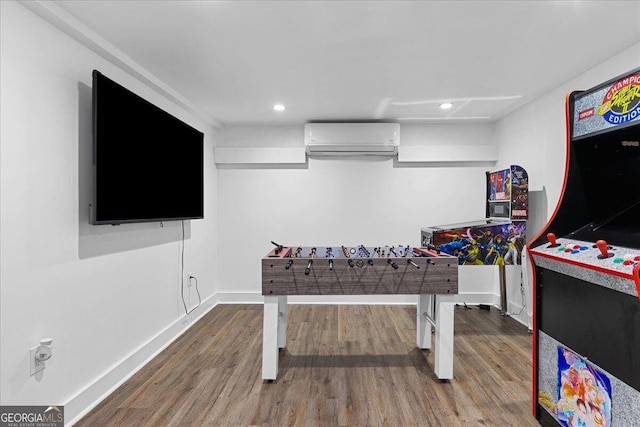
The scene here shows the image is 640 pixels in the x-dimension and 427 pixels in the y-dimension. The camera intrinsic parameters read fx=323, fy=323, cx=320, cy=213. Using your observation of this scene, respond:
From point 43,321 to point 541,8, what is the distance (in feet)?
10.6

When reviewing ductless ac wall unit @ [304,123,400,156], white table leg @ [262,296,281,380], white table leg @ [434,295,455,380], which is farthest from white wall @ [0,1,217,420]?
white table leg @ [434,295,455,380]

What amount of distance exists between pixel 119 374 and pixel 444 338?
7.78ft

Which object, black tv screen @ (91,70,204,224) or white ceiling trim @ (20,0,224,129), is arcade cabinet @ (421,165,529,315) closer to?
black tv screen @ (91,70,204,224)

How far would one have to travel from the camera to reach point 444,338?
92.0 inches

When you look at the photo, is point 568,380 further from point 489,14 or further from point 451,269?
point 489,14

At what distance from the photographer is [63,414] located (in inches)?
73.4

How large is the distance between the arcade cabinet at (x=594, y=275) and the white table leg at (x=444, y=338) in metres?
0.57

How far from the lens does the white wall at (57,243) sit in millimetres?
1593

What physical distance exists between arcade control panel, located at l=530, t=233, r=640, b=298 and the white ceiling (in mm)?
1304

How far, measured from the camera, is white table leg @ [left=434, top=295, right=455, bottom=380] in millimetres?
2332

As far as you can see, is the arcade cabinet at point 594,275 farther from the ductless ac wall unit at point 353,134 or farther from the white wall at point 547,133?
the ductless ac wall unit at point 353,134

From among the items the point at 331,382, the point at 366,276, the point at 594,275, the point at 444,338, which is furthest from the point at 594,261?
the point at 331,382

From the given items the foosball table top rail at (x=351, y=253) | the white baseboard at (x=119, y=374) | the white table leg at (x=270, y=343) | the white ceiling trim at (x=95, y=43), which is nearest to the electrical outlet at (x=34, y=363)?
the white baseboard at (x=119, y=374)

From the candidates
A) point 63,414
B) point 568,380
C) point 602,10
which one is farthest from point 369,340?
point 602,10
